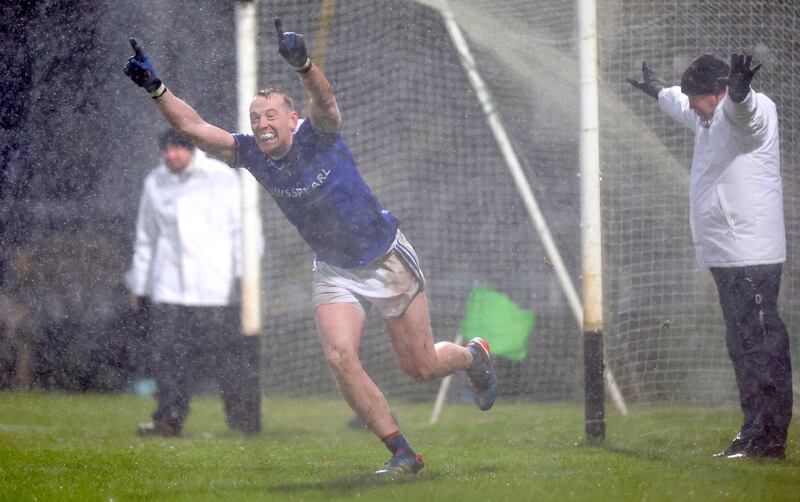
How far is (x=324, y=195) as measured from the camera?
4.54m

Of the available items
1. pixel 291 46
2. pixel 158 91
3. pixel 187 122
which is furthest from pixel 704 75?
pixel 158 91

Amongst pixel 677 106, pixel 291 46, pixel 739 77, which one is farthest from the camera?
pixel 677 106

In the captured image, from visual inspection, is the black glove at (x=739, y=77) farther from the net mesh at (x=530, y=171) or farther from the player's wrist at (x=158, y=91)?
the player's wrist at (x=158, y=91)

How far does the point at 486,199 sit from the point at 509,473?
142 centimetres

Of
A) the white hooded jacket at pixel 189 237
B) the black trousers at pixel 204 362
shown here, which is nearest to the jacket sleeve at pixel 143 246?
the white hooded jacket at pixel 189 237

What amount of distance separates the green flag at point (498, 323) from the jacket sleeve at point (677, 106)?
49.3 inches

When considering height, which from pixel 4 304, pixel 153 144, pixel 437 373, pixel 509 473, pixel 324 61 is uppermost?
pixel 324 61

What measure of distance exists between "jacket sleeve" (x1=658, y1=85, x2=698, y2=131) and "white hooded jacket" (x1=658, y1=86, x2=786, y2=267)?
13cm

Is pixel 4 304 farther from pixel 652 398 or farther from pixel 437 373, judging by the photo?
pixel 652 398

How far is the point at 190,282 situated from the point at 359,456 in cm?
126

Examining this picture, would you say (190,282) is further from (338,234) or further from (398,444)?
(398,444)

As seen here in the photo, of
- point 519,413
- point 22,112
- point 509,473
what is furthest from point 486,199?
point 22,112

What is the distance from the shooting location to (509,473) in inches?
177

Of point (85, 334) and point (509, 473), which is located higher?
point (85, 334)
